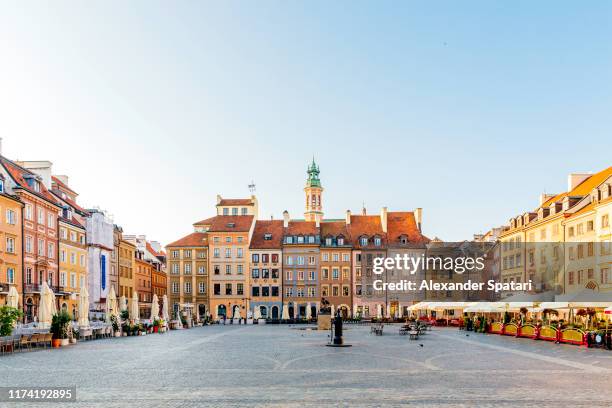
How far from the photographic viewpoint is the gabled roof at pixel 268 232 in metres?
95.3

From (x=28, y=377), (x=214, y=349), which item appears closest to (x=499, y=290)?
(x=214, y=349)

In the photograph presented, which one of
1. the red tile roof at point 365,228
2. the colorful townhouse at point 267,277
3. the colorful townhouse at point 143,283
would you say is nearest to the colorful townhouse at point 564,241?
the red tile roof at point 365,228

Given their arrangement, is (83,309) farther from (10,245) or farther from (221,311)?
(221,311)

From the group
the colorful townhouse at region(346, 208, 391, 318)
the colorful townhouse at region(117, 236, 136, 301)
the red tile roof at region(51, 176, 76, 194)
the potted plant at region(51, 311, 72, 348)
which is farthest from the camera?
the colorful townhouse at region(346, 208, 391, 318)

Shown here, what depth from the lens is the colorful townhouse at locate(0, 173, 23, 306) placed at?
4991cm

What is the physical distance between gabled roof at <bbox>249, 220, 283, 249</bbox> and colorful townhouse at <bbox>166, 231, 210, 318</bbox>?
7399mm

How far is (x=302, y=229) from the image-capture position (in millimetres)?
97125

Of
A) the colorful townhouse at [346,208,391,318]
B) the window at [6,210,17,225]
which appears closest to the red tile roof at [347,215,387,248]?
the colorful townhouse at [346,208,391,318]

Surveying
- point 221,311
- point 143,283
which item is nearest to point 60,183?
point 143,283

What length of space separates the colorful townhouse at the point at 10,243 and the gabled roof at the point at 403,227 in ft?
180

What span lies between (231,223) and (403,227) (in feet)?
83.3

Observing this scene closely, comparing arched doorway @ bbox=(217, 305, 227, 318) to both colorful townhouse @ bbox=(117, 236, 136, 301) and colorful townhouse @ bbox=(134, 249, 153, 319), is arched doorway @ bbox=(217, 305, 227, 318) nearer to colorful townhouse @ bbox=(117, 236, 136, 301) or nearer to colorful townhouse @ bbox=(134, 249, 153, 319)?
colorful townhouse @ bbox=(134, 249, 153, 319)

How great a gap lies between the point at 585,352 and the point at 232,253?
67952 millimetres

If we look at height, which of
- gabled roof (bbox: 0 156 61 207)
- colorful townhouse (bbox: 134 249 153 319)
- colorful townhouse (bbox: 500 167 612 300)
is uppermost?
gabled roof (bbox: 0 156 61 207)
